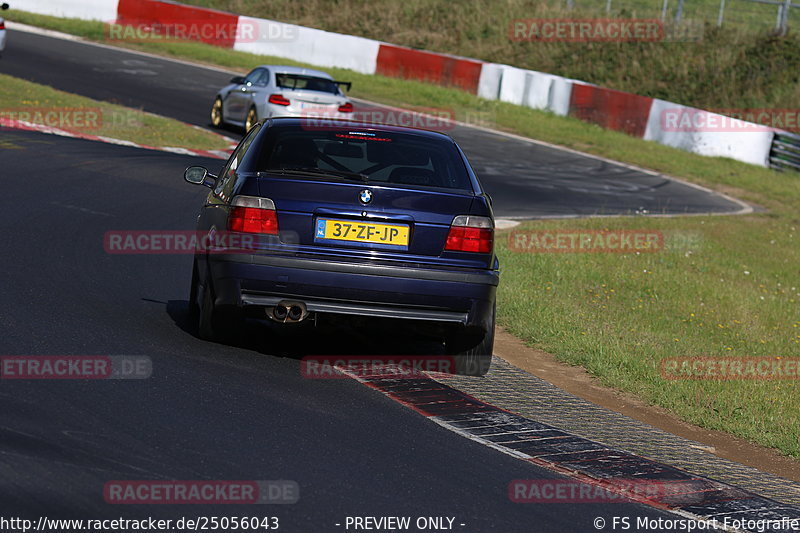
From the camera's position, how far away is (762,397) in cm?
879

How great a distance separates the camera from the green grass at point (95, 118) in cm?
2075

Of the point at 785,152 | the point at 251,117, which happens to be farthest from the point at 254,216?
the point at 785,152

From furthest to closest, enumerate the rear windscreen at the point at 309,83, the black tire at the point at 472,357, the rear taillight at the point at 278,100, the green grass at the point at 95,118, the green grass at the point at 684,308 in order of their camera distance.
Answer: the rear windscreen at the point at 309,83
the rear taillight at the point at 278,100
the green grass at the point at 95,118
the green grass at the point at 684,308
the black tire at the point at 472,357

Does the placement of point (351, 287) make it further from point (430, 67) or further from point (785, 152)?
point (430, 67)

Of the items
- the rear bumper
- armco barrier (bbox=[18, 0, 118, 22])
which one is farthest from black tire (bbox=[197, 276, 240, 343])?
armco barrier (bbox=[18, 0, 118, 22])

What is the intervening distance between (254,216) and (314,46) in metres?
30.7

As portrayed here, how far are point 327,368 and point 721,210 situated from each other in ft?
51.0

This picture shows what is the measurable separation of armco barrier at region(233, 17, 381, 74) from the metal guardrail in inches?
505

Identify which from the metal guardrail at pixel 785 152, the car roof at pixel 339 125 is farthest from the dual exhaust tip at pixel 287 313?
the metal guardrail at pixel 785 152

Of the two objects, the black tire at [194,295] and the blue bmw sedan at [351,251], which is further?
the black tire at [194,295]

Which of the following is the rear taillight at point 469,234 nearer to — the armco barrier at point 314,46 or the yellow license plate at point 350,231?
the yellow license plate at point 350,231

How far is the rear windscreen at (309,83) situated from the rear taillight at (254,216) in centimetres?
1494

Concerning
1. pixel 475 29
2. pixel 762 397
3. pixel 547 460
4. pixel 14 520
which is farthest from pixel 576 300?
pixel 475 29

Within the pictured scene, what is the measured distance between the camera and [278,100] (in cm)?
2152
